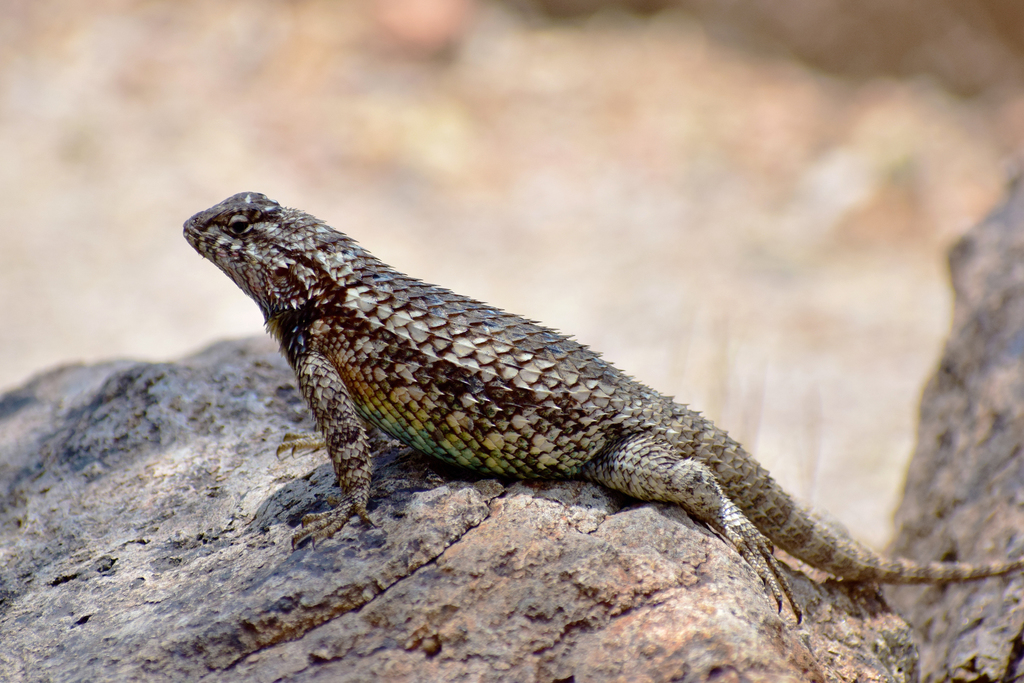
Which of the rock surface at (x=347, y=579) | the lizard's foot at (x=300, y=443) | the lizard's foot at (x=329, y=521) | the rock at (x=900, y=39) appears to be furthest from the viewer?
the rock at (x=900, y=39)

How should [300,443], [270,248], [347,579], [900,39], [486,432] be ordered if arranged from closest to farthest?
1. [347,579]
2. [486,432]
3. [270,248]
4. [300,443]
5. [900,39]

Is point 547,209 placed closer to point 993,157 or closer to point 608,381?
point 993,157

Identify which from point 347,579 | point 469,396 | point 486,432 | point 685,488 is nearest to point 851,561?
point 685,488

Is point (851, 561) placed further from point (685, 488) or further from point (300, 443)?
point (300, 443)

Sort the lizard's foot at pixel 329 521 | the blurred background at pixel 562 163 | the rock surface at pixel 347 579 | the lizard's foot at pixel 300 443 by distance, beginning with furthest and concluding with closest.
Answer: the blurred background at pixel 562 163, the lizard's foot at pixel 300 443, the lizard's foot at pixel 329 521, the rock surface at pixel 347 579

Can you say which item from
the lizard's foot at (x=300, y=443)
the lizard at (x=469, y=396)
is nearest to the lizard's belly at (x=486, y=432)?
the lizard at (x=469, y=396)

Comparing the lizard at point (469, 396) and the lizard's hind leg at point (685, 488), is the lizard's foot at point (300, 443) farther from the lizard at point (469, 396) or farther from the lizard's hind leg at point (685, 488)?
the lizard's hind leg at point (685, 488)

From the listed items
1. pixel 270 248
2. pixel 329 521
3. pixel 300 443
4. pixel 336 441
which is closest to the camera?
pixel 329 521
